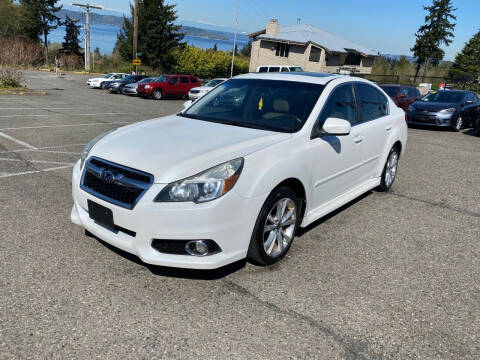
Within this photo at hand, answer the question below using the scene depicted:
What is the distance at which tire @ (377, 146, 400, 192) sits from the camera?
5848 mm

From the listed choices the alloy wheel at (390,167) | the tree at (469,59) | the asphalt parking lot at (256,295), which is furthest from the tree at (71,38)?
the asphalt parking lot at (256,295)

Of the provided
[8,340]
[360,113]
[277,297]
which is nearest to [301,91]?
[360,113]

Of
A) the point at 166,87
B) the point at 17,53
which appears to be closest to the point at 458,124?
the point at 166,87

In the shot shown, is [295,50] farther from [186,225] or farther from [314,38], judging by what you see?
[186,225]

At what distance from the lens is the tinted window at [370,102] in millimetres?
4867

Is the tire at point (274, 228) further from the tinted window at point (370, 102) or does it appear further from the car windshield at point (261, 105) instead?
the tinted window at point (370, 102)

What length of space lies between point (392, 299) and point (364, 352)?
2.60ft

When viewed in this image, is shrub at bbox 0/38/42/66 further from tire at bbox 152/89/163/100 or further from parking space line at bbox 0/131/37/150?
parking space line at bbox 0/131/37/150

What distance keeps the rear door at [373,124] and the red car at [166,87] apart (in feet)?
66.6

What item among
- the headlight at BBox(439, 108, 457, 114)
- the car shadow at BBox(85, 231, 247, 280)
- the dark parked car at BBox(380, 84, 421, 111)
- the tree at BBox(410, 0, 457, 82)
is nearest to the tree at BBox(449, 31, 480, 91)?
the tree at BBox(410, 0, 457, 82)

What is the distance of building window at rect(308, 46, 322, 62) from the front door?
158 feet

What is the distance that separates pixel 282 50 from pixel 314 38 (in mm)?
4553

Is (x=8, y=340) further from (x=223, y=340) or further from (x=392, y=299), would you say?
(x=392, y=299)

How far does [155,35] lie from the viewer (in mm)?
47344
